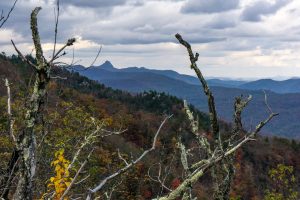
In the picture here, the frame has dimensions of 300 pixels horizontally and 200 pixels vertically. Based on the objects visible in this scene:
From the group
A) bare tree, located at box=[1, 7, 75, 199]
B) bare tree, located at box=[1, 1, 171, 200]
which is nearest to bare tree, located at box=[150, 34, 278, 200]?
bare tree, located at box=[1, 1, 171, 200]

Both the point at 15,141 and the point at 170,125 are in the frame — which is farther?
the point at 170,125

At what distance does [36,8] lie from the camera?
3.98m

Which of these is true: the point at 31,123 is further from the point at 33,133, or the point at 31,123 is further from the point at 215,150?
the point at 215,150

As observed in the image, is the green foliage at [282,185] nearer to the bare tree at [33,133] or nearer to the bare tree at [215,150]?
the bare tree at [215,150]

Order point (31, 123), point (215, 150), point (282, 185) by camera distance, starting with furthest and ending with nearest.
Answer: point (282, 185), point (215, 150), point (31, 123)

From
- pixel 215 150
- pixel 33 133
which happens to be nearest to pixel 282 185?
pixel 215 150

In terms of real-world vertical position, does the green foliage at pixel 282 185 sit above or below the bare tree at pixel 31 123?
below

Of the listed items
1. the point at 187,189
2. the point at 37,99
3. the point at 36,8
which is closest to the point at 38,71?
the point at 37,99

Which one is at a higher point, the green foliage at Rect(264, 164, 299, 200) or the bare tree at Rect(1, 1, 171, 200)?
the bare tree at Rect(1, 1, 171, 200)

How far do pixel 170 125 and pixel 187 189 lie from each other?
155934mm

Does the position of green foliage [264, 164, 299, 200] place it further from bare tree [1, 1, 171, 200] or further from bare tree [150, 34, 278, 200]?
bare tree [1, 1, 171, 200]

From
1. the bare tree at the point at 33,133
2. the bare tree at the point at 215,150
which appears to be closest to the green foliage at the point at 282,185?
the bare tree at the point at 215,150

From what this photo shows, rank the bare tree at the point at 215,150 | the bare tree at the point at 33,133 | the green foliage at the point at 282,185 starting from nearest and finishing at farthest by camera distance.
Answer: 1. the bare tree at the point at 33,133
2. the bare tree at the point at 215,150
3. the green foliage at the point at 282,185

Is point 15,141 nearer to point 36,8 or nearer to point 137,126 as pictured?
point 36,8
